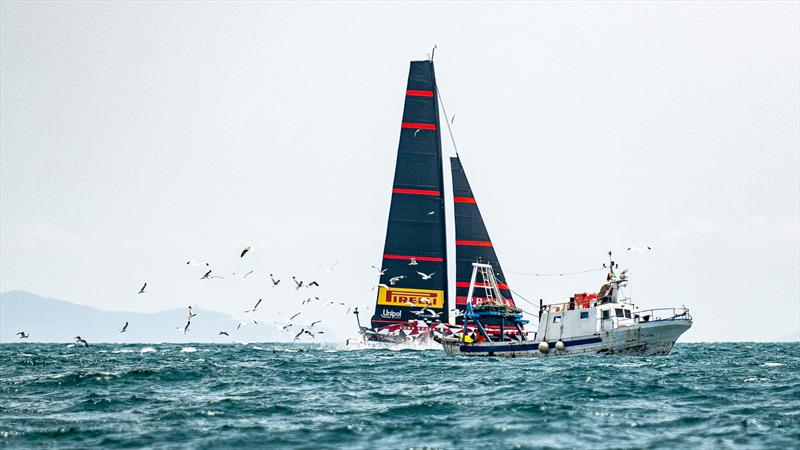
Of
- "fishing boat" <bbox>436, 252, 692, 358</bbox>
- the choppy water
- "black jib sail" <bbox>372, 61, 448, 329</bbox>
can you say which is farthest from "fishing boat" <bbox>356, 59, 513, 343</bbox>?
the choppy water

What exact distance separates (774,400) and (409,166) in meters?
52.6

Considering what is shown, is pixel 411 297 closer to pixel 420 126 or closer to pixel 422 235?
pixel 422 235

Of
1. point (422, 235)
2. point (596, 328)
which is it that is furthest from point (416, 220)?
point (596, 328)

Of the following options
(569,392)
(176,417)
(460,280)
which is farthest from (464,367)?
(460,280)

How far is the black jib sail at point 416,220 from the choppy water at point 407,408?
119 feet

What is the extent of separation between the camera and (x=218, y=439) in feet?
75.7

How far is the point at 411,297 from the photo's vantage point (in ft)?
267

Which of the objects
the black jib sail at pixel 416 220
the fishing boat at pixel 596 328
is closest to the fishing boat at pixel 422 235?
the black jib sail at pixel 416 220

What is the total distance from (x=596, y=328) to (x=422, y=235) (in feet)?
93.2

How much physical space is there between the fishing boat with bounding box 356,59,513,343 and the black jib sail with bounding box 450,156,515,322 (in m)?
0.09

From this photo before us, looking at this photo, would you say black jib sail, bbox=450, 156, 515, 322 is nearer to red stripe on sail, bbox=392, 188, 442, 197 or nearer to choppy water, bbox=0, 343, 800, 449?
red stripe on sail, bbox=392, 188, 442, 197

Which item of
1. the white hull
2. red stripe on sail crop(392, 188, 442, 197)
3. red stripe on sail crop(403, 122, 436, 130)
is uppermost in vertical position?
red stripe on sail crop(403, 122, 436, 130)

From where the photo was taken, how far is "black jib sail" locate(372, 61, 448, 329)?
80.1 metres

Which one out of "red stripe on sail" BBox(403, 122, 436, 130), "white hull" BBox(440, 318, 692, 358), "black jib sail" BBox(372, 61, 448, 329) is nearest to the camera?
"white hull" BBox(440, 318, 692, 358)
